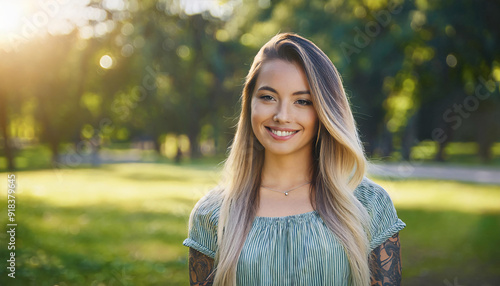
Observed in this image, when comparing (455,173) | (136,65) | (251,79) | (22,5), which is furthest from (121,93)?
(455,173)

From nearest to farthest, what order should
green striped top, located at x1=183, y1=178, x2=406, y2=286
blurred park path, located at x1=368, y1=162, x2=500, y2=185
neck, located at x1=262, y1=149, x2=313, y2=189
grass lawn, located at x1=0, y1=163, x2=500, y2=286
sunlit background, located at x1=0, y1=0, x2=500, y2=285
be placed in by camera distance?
green striped top, located at x1=183, y1=178, x2=406, y2=286
neck, located at x1=262, y1=149, x2=313, y2=189
grass lawn, located at x1=0, y1=163, x2=500, y2=286
sunlit background, located at x1=0, y1=0, x2=500, y2=285
blurred park path, located at x1=368, y1=162, x2=500, y2=185

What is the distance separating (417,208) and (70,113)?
1071 cm

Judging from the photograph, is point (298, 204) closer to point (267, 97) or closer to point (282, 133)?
point (282, 133)

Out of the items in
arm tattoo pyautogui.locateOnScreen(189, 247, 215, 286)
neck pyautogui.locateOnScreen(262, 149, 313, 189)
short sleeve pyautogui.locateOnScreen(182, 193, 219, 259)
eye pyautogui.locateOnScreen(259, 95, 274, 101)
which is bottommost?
arm tattoo pyautogui.locateOnScreen(189, 247, 215, 286)

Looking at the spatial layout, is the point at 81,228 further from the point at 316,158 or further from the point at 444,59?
the point at 316,158

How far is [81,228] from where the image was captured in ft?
30.3

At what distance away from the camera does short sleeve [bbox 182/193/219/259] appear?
2365mm

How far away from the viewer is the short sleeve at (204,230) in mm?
2365

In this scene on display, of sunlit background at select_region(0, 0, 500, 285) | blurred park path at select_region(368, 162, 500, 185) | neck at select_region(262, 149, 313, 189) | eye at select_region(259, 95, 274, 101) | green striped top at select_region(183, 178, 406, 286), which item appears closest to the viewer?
green striped top at select_region(183, 178, 406, 286)

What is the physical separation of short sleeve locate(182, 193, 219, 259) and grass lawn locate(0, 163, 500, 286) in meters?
3.62

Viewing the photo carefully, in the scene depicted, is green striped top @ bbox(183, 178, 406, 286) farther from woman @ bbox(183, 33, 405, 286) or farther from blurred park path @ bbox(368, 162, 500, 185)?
blurred park path @ bbox(368, 162, 500, 185)

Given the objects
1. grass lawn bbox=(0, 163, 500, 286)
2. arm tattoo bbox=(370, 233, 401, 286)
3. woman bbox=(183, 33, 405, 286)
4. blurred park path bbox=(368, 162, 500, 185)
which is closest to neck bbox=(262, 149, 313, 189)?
woman bbox=(183, 33, 405, 286)

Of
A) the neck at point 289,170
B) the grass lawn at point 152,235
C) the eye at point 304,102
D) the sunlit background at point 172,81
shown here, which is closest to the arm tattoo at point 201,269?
the neck at point 289,170

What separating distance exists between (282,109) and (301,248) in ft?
2.15
